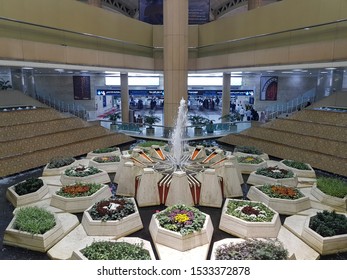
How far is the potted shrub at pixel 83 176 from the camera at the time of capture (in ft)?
31.8

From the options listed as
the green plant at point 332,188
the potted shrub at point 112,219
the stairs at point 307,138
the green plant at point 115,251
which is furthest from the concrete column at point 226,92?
the green plant at point 115,251

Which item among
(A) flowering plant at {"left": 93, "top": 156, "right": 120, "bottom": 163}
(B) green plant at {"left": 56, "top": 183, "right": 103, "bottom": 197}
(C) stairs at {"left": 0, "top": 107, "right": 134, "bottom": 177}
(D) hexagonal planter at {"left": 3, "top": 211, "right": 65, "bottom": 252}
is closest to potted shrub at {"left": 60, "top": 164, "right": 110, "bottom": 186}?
(B) green plant at {"left": 56, "top": 183, "right": 103, "bottom": 197}

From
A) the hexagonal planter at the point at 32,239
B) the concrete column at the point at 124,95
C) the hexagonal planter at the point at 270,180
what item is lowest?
the hexagonal planter at the point at 32,239

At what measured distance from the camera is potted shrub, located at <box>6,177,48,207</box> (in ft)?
27.6

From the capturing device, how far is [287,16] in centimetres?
1300

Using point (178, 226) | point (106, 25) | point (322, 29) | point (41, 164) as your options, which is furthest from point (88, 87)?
point (178, 226)

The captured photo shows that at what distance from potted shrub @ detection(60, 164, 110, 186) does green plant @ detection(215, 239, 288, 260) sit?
5562mm

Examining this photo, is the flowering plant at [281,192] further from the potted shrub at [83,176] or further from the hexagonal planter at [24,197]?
the hexagonal planter at [24,197]

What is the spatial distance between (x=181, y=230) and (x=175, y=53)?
11.1 metres

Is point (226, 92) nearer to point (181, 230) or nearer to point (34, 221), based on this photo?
point (181, 230)

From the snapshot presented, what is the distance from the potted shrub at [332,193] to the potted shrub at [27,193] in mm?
8398

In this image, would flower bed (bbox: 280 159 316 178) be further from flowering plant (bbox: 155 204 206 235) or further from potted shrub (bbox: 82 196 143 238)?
potted shrub (bbox: 82 196 143 238)

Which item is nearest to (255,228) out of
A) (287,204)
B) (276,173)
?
(287,204)

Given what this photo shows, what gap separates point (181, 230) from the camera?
20.5 ft
